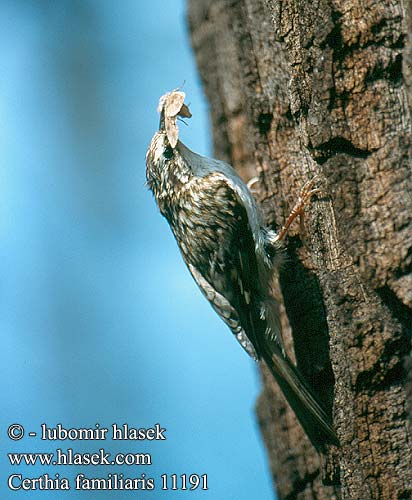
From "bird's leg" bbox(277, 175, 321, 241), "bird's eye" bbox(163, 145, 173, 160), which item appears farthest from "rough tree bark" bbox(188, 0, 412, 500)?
"bird's eye" bbox(163, 145, 173, 160)

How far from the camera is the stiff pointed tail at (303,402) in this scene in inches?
90.1

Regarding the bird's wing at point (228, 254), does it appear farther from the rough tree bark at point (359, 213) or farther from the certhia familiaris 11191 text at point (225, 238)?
the rough tree bark at point (359, 213)

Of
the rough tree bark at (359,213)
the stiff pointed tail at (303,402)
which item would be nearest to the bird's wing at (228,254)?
the stiff pointed tail at (303,402)

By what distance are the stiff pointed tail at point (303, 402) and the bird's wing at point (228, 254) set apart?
127mm

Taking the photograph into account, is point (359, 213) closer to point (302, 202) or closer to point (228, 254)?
point (302, 202)

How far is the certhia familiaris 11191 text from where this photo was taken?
2.62 m

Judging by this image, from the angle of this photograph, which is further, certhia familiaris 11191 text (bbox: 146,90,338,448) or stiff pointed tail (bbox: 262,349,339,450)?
certhia familiaris 11191 text (bbox: 146,90,338,448)

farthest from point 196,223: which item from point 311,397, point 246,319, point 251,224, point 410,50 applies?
point 410,50

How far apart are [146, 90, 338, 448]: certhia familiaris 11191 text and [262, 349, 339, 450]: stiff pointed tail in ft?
0.04

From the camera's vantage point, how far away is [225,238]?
8.98 feet

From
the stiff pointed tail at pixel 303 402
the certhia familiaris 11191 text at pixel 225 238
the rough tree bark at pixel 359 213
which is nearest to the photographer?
the rough tree bark at pixel 359 213

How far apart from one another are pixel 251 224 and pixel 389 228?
2.34 ft

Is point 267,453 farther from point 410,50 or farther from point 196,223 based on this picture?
point 410,50

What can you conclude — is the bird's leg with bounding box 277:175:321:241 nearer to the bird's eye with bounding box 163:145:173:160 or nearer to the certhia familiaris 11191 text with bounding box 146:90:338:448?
the certhia familiaris 11191 text with bounding box 146:90:338:448
